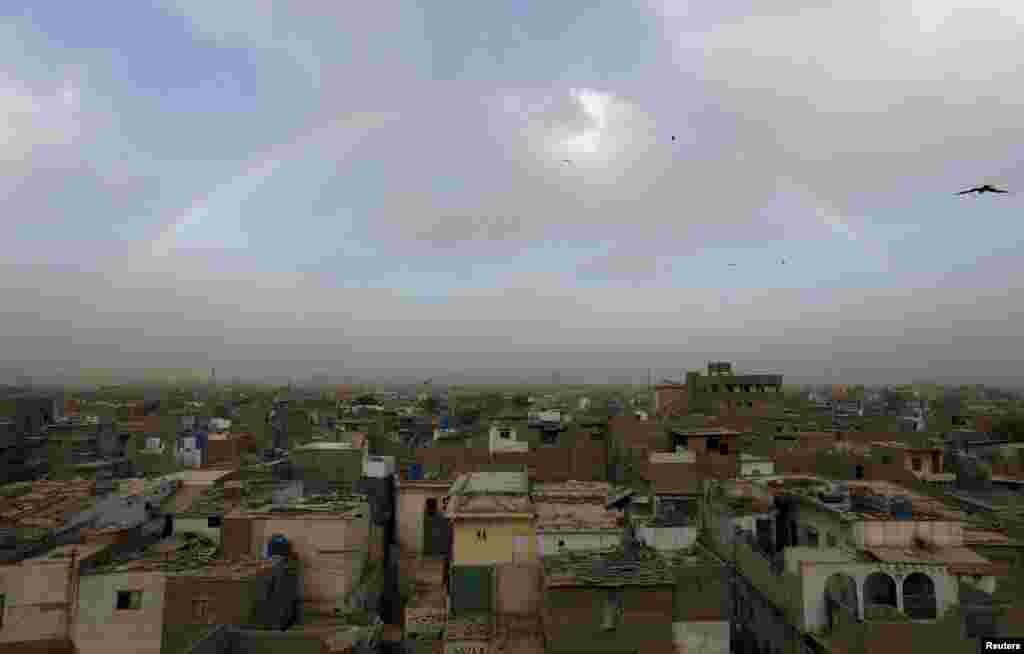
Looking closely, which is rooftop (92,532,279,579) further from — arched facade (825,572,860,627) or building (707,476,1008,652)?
arched facade (825,572,860,627)

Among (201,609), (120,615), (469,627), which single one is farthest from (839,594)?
(120,615)

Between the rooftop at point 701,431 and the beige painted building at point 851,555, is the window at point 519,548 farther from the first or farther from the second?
the rooftop at point 701,431

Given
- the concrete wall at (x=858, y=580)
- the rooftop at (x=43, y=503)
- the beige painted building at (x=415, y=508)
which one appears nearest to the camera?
the concrete wall at (x=858, y=580)

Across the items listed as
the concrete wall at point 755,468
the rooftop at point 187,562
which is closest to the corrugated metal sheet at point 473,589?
the rooftop at point 187,562

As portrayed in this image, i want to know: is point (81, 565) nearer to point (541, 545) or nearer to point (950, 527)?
point (541, 545)

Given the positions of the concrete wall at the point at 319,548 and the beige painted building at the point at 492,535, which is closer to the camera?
the beige painted building at the point at 492,535
